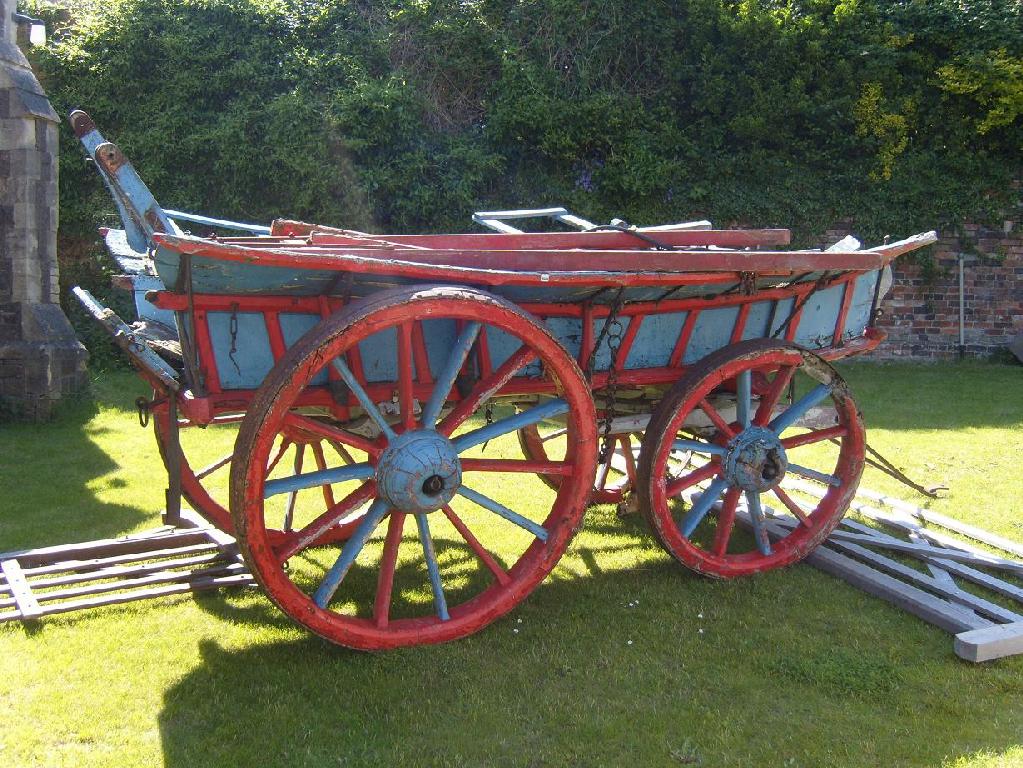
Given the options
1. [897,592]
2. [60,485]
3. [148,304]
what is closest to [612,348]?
[897,592]

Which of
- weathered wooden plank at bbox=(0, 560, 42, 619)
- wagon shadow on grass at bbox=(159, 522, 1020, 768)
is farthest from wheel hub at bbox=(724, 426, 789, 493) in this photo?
weathered wooden plank at bbox=(0, 560, 42, 619)

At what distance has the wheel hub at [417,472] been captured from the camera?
2.99 m

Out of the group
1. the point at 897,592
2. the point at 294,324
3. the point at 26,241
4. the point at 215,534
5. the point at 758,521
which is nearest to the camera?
the point at 294,324

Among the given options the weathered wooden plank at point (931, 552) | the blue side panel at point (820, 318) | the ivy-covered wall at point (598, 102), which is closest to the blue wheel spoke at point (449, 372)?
the blue side panel at point (820, 318)

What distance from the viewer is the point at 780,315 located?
401 cm

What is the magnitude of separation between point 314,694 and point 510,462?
104 cm

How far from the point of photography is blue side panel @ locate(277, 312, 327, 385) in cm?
311

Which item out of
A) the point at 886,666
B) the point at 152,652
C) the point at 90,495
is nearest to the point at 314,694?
the point at 152,652

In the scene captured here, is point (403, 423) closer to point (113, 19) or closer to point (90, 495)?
point (90, 495)

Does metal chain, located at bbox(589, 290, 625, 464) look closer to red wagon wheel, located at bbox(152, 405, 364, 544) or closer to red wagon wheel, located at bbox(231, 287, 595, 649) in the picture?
red wagon wheel, located at bbox(231, 287, 595, 649)

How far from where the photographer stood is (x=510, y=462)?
3.35 meters

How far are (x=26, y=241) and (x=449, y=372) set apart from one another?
6.17m

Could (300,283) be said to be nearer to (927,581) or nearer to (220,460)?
(220,460)

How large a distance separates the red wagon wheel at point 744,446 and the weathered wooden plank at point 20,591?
234cm
